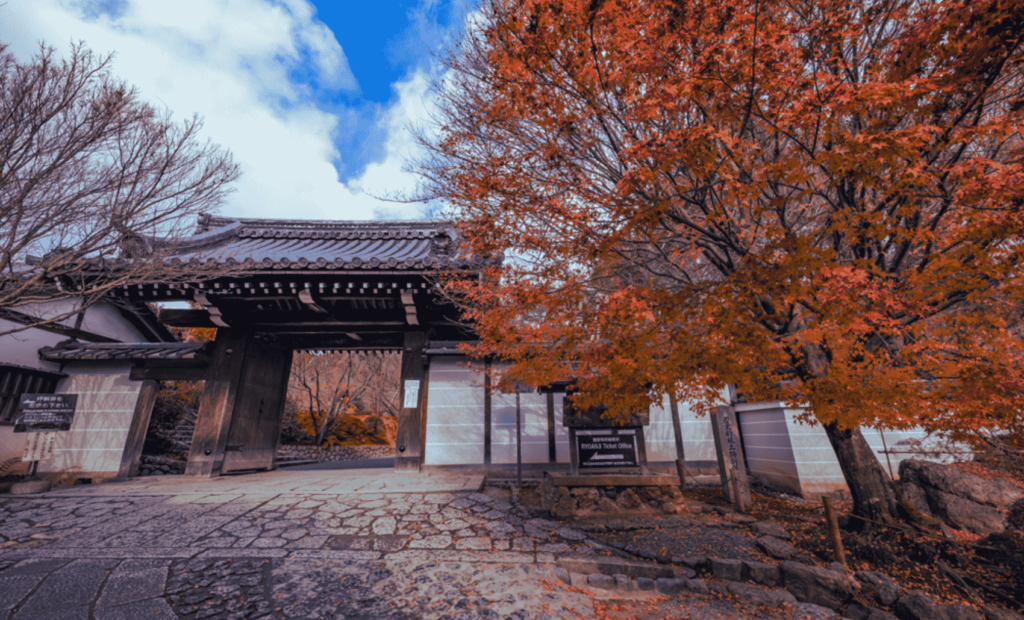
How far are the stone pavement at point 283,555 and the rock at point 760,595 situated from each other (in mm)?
1612

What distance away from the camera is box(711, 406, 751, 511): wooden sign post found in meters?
7.09

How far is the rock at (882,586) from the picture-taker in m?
3.99

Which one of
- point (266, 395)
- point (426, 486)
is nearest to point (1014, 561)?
point (426, 486)

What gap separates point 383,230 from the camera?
1260cm

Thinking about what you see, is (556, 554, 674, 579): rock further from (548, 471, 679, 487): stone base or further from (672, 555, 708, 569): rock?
(548, 471, 679, 487): stone base

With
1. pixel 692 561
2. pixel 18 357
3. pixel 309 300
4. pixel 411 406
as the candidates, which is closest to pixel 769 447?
pixel 692 561

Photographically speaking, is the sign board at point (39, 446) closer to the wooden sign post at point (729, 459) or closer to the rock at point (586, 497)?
the rock at point (586, 497)

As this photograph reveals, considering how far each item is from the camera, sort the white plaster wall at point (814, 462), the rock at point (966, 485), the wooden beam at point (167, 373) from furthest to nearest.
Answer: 1. the wooden beam at point (167, 373)
2. the white plaster wall at point (814, 462)
3. the rock at point (966, 485)

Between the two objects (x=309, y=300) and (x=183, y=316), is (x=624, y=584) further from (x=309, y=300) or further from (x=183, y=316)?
(x=183, y=316)

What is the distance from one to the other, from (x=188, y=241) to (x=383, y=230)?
5421mm

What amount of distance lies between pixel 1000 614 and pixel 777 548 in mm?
1824

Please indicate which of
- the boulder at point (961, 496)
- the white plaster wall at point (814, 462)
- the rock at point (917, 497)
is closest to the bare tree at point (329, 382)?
the white plaster wall at point (814, 462)

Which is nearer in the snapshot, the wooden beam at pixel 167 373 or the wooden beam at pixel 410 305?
the wooden beam at pixel 410 305

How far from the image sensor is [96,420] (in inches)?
358
